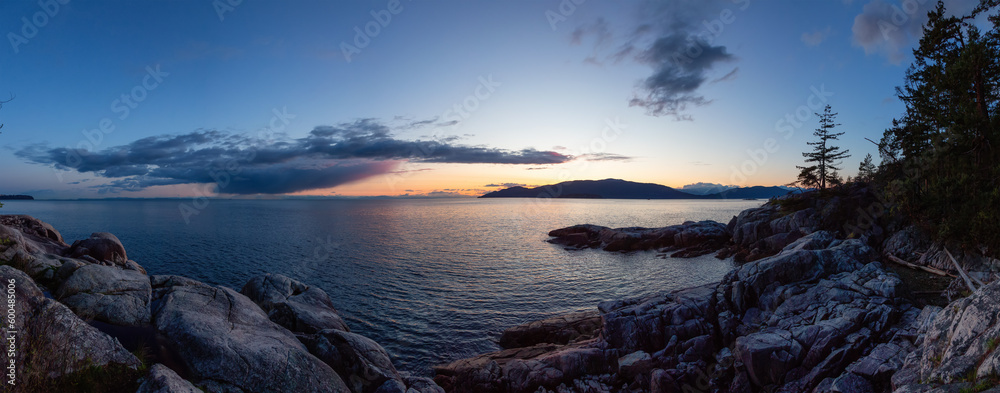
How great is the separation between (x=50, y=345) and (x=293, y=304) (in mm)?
11212

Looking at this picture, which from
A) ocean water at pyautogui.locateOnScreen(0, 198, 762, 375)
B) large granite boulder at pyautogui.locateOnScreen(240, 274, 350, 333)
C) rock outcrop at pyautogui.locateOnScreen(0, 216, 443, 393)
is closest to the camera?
rock outcrop at pyautogui.locateOnScreen(0, 216, 443, 393)

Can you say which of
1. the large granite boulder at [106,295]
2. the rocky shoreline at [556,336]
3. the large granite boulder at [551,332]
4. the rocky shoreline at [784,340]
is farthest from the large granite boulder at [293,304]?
the large granite boulder at [551,332]

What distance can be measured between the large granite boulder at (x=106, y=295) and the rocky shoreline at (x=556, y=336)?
2.3 inches

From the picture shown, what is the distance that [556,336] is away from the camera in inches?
986

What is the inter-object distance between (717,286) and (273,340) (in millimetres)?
25407

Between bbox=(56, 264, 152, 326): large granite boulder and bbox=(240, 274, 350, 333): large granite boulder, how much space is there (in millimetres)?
5919

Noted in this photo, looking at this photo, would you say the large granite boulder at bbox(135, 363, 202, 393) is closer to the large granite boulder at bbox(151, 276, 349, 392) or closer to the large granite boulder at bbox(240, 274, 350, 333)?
the large granite boulder at bbox(151, 276, 349, 392)

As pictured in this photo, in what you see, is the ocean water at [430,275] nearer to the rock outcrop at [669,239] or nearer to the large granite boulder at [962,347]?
the rock outcrop at [669,239]

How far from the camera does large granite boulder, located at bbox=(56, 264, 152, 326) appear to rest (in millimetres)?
13508

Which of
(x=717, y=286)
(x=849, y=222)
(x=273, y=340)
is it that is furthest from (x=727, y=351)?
(x=849, y=222)

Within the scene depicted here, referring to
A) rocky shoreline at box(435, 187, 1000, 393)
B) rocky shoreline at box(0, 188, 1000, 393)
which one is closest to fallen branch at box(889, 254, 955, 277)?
rocky shoreline at box(435, 187, 1000, 393)

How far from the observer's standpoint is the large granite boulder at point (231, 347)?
12.3 meters

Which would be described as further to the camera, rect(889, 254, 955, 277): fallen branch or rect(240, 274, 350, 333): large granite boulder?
rect(889, 254, 955, 277): fallen branch

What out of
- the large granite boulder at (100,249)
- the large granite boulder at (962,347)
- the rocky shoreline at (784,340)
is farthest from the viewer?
the large granite boulder at (100,249)
